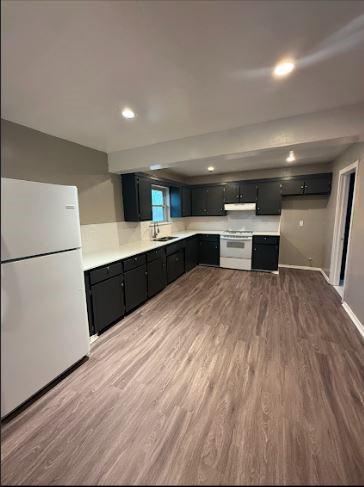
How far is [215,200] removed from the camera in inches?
213

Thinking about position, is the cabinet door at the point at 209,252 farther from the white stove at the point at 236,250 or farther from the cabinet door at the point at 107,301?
the cabinet door at the point at 107,301

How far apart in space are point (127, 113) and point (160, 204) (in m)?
2.96

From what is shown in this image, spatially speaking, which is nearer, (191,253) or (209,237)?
(191,253)

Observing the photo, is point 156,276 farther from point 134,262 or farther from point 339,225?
point 339,225

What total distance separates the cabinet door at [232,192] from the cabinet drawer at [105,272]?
350cm

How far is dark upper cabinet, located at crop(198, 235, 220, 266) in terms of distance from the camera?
5.21m

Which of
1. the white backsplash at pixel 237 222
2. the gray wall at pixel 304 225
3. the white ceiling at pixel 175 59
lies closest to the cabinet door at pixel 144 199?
the white ceiling at pixel 175 59

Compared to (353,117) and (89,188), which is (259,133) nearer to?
(353,117)

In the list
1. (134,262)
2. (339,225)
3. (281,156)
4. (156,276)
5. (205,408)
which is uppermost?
(281,156)

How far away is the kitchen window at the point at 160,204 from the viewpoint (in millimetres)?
4773

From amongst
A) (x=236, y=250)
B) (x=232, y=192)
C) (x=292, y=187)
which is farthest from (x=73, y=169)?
(x=292, y=187)

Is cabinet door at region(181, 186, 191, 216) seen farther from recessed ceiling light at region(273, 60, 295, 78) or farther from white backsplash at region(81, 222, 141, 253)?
recessed ceiling light at region(273, 60, 295, 78)

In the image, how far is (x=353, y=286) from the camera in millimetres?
2812

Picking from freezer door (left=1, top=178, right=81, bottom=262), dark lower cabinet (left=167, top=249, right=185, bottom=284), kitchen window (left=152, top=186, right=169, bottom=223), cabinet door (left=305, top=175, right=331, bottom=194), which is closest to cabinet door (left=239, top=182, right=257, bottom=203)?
cabinet door (left=305, top=175, right=331, bottom=194)
